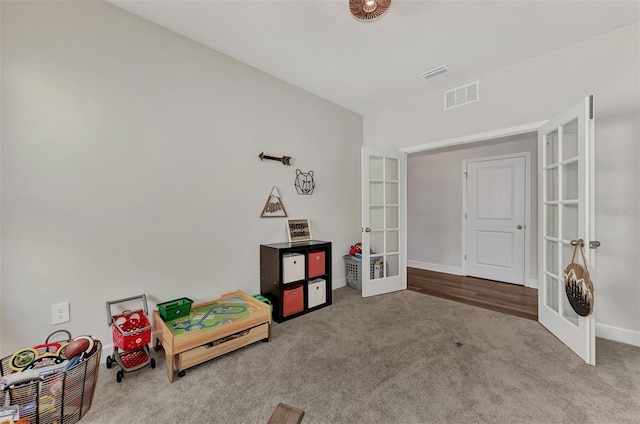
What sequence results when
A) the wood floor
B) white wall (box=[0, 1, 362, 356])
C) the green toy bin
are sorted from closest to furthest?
1. white wall (box=[0, 1, 362, 356])
2. the green toy bin
3. the wood floor

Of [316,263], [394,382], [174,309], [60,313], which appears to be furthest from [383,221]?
[60,313]

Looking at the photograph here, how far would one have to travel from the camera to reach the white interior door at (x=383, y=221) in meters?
3.36

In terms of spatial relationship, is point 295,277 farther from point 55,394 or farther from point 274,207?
point 55,394

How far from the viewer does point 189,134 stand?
7.70 ft

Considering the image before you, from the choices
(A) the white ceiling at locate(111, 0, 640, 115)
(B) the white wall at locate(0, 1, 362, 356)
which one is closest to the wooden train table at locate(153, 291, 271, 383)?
(B) the white wall at locate(0, 1, 362, 356)

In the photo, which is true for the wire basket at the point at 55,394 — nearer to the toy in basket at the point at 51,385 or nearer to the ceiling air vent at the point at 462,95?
the toy in basket at the point at 51,385

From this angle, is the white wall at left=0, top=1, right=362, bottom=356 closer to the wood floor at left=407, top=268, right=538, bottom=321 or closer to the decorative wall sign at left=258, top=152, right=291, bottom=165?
the decorative wall sign at left=258, top=152, right=291, bottom=165

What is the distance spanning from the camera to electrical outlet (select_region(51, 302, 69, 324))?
1.77 metres

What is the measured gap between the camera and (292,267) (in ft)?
8.93

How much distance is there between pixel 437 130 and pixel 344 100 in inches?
49.5

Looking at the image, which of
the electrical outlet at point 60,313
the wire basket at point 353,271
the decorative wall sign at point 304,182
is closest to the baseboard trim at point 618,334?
the wire basket at point 353,271

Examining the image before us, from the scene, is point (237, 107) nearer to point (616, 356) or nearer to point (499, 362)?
point (499, 362)

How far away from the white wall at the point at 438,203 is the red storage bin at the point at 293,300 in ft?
10.0

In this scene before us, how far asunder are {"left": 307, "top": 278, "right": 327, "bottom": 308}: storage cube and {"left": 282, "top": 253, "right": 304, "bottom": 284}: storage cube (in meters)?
0.20
